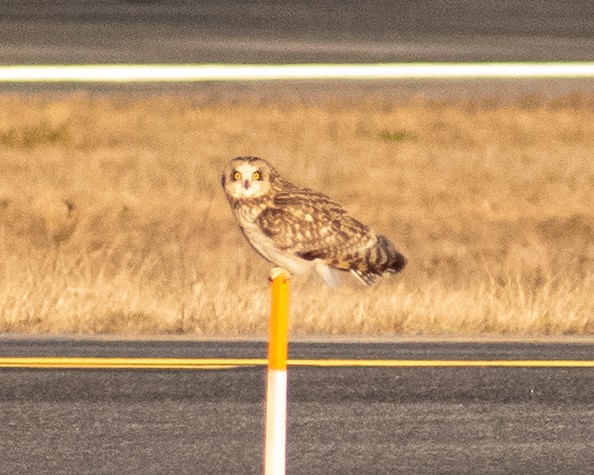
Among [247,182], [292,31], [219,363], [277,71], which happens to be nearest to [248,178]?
[247,182]

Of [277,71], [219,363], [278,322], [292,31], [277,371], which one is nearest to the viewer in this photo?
[278,322]

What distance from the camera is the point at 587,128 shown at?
2030 cm

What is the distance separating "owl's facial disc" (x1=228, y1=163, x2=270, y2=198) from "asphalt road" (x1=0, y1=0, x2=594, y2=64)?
563 inches

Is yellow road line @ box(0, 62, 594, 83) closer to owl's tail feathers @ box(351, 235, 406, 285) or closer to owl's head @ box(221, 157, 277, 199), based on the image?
owl's tail feathers @ box(351, 235, 406, 285)

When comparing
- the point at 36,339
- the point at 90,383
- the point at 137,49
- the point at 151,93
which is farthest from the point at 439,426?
the point at 137,49

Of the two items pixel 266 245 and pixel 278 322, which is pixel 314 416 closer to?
pixel 266 245

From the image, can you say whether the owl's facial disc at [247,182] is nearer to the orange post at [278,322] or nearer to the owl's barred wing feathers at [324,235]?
the owl's barred wing feathers at [324,235]

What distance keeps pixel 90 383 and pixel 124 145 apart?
996cm

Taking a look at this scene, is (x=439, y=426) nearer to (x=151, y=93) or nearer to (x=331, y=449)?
(x=331, y=449)

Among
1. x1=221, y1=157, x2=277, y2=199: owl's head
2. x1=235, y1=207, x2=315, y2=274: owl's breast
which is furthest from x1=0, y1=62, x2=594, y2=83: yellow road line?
x1=221, y1=157, x2=277, y2=199: owl's head

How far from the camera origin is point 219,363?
425 inches

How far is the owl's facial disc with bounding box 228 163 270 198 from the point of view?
8859 mm

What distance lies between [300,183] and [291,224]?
10.1m

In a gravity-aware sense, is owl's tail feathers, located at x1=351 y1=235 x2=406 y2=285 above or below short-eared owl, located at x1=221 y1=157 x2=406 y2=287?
below
